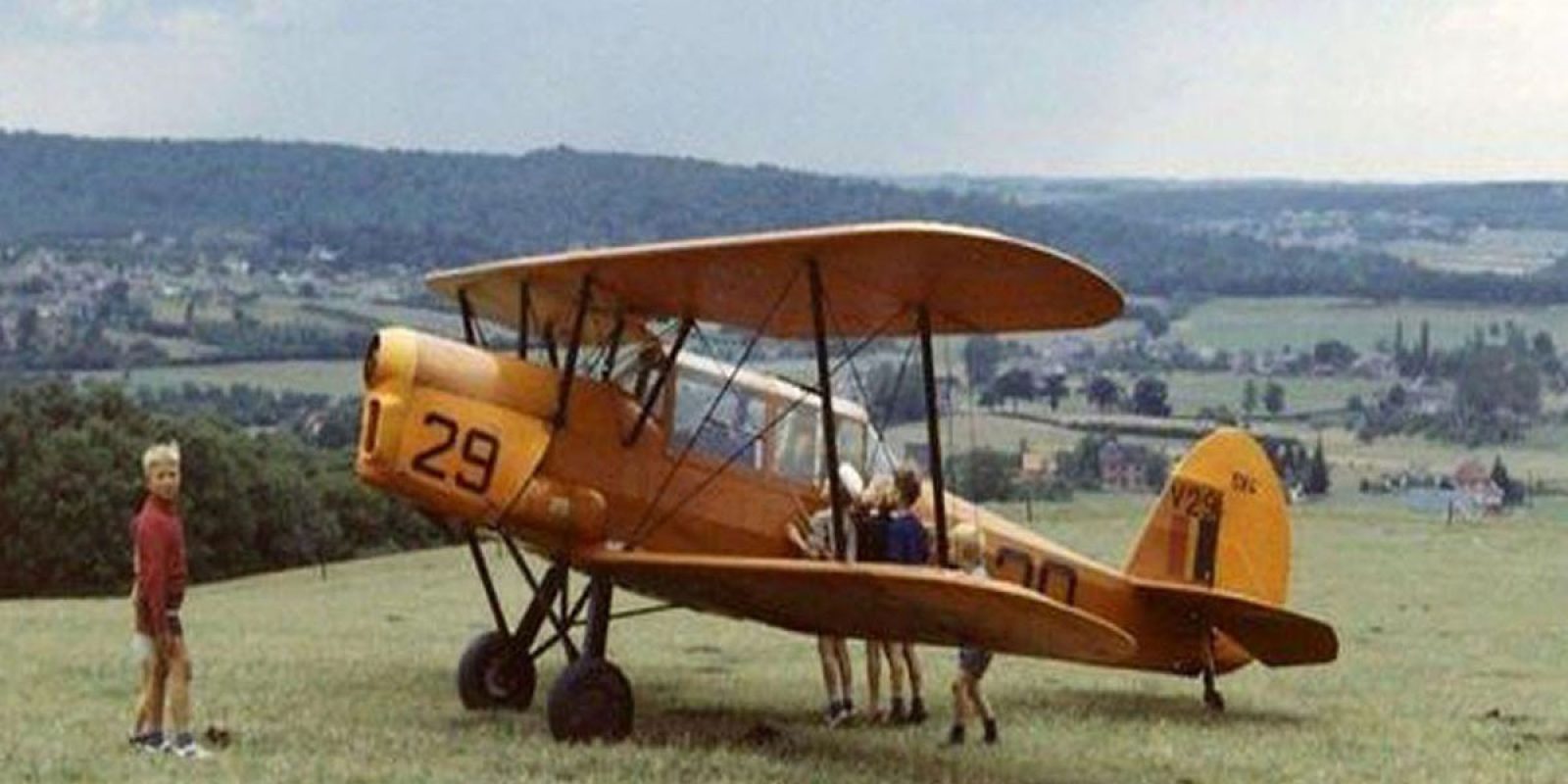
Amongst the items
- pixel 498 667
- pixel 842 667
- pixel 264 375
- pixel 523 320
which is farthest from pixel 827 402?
pixel 264 375

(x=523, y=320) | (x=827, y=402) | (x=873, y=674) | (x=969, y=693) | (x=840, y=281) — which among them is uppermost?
(x=840, y=281)

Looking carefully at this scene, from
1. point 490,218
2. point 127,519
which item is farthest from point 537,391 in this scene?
point 490,218

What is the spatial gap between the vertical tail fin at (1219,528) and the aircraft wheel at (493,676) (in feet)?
15.2

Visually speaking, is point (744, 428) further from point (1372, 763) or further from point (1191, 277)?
point (1191, 277)

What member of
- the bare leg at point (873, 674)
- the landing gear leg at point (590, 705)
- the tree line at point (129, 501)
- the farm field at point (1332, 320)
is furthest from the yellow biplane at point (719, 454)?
the farm field at point (1332, 320)

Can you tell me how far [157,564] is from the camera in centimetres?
1125

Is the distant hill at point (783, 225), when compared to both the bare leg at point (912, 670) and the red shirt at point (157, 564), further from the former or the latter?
the red shirt at point (157, 564)

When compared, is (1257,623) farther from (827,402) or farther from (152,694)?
(152,694)

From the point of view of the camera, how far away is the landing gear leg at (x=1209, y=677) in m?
15.8

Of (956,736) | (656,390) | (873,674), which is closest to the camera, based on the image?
(956,736)

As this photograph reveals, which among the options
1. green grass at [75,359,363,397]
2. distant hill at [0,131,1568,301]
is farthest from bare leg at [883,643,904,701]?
distant hill at [0,131,1568,301]

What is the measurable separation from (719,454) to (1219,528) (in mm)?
4316

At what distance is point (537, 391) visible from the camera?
13641 millimetres

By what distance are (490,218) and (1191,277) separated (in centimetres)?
A: 5660
